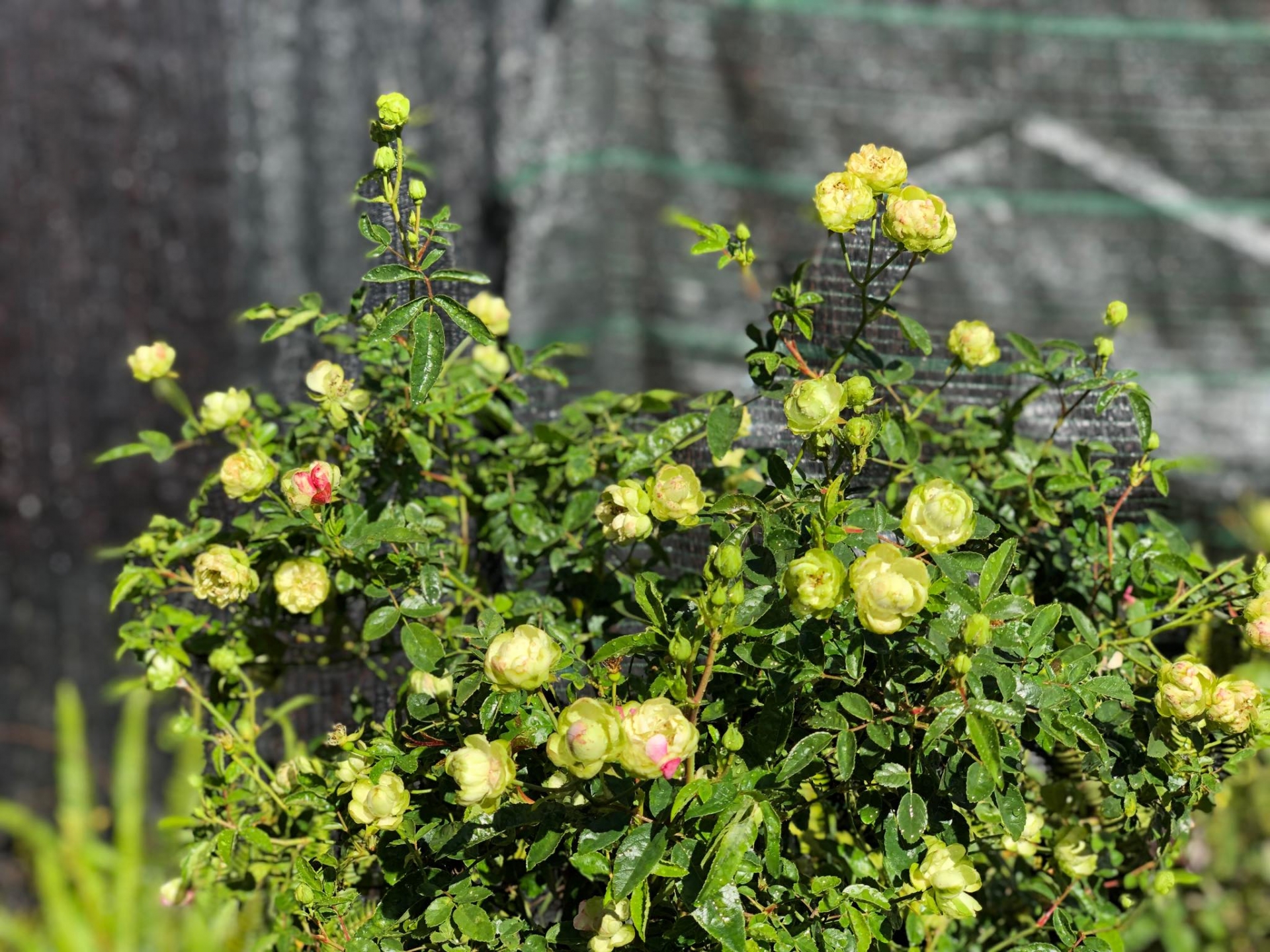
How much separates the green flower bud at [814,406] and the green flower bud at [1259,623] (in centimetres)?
34

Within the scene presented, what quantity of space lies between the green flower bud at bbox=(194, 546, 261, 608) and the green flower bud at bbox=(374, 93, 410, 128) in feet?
1.17

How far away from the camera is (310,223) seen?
2.84 meters

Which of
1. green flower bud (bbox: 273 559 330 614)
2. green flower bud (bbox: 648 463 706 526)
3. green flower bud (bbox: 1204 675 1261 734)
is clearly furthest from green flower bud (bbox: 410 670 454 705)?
green flower bud (bbox: 1204 675 1261 734)

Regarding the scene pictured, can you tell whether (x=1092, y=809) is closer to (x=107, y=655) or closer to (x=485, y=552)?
(x=485, y=552)

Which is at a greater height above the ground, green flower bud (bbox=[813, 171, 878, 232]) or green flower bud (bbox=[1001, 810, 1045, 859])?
green flower bud (bbox=[813, 171, 878, 232])

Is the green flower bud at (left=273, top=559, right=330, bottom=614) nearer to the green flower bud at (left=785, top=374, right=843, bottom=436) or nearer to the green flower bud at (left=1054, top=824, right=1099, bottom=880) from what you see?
the green flower bud at (left=785, top=374, right=843, bottom=436)

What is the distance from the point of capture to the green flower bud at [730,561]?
0.68 meters

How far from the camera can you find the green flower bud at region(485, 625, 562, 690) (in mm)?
689

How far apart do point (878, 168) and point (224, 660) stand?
718mm

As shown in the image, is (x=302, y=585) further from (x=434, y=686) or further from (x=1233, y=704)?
(x=1233, y=704)

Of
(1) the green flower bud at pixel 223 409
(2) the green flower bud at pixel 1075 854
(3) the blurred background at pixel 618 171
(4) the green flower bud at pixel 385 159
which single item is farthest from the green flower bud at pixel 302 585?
(3) the blurred background at pixel 618 171

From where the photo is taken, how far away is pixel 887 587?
657mm

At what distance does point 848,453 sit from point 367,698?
60cm

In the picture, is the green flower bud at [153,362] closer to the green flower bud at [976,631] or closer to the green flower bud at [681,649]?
the green flower bud at [681,649]
